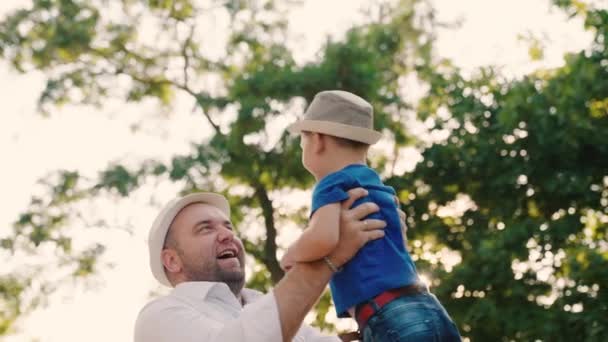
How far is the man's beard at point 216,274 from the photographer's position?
3.32m

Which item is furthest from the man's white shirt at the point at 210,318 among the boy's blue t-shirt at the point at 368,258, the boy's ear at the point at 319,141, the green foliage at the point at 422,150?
the green foliage at the point at 422,150

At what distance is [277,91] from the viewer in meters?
14.6

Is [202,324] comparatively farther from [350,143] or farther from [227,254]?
[350,143]

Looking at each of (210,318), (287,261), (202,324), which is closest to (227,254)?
(210,318)

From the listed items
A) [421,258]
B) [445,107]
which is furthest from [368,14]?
[421,258]

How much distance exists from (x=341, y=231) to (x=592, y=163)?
11.0 metres

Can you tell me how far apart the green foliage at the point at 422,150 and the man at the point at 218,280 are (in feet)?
29.2

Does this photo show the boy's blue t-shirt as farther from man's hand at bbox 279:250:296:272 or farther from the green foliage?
the green foliage

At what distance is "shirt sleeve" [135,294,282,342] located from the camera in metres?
2.81

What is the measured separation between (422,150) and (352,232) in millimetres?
12075

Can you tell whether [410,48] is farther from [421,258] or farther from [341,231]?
[341,231]

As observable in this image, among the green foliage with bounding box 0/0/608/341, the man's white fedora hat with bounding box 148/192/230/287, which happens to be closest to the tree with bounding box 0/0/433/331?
the green foliage with bounding box 0/0/608/341

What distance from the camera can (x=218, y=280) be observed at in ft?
10.9

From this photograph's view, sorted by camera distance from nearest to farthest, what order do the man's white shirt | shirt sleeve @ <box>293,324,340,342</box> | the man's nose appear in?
the man's white shirt < the man's nose < shirt sleeve @ <box>293,324,340,342</box>
